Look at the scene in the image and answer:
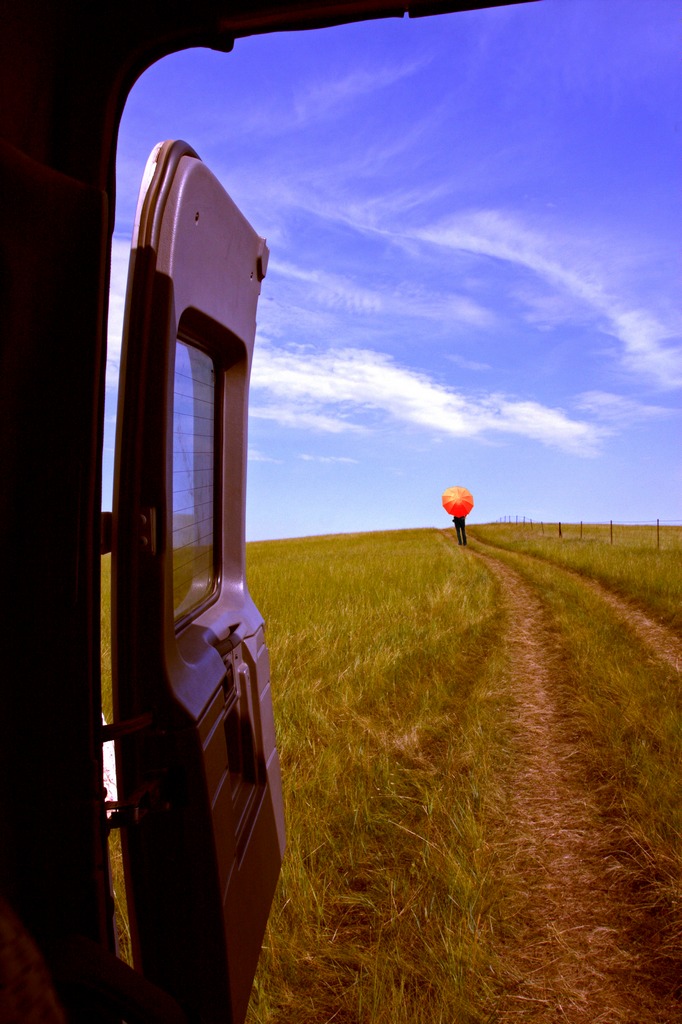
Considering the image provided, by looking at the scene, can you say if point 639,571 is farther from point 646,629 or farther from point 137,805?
point 137,805

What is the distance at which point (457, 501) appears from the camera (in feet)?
87.0

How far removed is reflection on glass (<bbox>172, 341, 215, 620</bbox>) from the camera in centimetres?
216

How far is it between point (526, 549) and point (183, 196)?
19.1m

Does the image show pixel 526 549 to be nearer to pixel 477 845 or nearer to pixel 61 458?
pixel 477 845

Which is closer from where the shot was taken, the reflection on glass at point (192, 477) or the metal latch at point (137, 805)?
the metal latch at point (137, 805)

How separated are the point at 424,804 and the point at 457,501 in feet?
76.6

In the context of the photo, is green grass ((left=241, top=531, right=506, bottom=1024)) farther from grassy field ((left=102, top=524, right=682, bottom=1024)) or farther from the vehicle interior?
the vehicle interior

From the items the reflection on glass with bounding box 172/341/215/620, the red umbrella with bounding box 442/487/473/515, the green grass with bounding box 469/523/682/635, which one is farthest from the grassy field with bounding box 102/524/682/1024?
the red umbrella with bounding box 442/487/473/515

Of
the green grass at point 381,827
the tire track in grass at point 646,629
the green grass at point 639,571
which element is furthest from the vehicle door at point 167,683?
the green grass at point 639,571

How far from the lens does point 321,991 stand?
7.98 ft

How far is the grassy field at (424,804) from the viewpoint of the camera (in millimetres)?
2486

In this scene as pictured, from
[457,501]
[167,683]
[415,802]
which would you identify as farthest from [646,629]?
[457,501]

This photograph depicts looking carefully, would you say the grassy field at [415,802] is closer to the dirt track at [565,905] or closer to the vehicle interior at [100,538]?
the dirt track at [565,905]

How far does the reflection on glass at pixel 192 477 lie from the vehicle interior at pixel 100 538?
5cm
